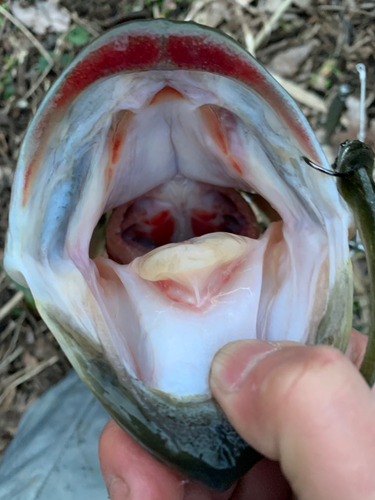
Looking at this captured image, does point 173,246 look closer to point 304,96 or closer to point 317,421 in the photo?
point 317,421

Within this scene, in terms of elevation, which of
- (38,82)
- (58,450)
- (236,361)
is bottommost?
(58,450)

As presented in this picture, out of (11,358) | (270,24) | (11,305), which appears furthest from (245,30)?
(11,358)

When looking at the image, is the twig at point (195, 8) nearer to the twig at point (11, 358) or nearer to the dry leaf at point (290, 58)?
the dry leaf at point (290, 58)

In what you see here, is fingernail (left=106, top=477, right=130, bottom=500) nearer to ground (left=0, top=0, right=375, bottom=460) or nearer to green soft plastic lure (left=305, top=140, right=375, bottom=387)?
green soft plastic lure (left=305, top=140, right=375, bottom=387)

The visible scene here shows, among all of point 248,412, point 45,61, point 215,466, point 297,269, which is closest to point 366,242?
point 297,269

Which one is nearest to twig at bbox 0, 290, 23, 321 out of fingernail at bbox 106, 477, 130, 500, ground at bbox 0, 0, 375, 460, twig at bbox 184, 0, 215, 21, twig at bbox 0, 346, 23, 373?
ground at bbox 0, 0, 375, 460

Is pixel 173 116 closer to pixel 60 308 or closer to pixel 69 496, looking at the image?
pixel 60 308
